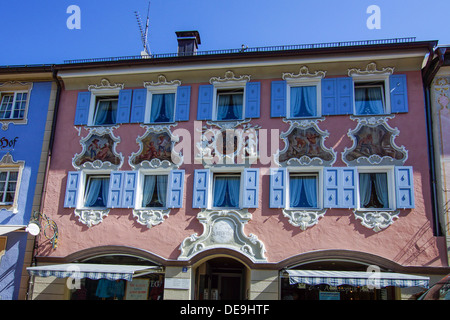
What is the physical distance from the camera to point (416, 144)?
12.6 m

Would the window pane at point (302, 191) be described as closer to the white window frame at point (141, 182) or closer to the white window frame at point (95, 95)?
the white window frame at point (141, 182)

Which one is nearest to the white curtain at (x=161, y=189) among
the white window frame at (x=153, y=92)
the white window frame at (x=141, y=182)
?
the white window frame at (x=141, y=182)

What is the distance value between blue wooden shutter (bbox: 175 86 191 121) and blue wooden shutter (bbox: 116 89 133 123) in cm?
160

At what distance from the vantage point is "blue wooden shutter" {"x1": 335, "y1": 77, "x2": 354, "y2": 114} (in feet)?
43.5

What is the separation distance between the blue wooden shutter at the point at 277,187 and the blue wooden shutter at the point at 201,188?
1.85 m

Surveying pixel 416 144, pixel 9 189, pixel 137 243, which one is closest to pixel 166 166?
pixel 137 243

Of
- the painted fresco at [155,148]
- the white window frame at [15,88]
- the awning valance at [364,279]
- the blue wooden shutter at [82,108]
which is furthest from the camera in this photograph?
the white window frame at [15,88]

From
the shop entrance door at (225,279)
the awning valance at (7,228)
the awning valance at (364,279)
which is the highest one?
the awning valance at (7,228)

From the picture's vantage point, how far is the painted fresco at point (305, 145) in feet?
42.8

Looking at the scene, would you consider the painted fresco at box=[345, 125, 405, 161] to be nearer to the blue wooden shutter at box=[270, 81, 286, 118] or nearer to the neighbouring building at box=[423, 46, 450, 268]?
the neighbouring building at box=[423, 46, 450, 268]

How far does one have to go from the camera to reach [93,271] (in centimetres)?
1213

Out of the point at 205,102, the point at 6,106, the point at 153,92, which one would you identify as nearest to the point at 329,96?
the point at 205,102

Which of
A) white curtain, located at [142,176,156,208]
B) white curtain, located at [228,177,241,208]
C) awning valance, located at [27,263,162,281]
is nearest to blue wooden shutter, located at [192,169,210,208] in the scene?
white curtain, located at [228,177,241,208]

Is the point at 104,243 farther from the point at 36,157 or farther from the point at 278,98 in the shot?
the point at 278,98
